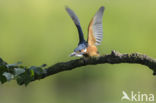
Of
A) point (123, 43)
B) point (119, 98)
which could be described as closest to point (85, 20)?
point (123, 43)

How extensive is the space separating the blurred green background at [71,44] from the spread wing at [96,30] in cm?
253

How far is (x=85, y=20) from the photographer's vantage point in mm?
5887

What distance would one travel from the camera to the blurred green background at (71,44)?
191 inches

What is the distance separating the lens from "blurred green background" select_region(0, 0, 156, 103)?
15.9 feet

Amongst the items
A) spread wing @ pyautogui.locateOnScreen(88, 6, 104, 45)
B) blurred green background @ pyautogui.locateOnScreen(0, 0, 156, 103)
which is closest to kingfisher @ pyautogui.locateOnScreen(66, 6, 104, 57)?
spread wing @ pyautogui.locateOnScreen(88, 6, 104, 45)

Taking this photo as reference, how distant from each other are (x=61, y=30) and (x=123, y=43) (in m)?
0.78

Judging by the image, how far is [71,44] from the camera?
5.36 m

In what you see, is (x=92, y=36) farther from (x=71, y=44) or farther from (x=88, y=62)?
Answer: (x=71, y=44)

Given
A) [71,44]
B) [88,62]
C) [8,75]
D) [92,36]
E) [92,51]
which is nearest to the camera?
[8,75]

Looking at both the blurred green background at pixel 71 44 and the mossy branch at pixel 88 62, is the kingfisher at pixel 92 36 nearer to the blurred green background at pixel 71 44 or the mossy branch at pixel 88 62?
the mossy branch at pixel 88 62

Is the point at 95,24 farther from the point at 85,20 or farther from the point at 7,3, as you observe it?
the point at 7,3

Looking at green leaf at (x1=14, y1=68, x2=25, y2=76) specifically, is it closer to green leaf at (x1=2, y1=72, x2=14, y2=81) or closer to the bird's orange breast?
green leaf at (x1=2, y1=72, x2=14, y2=81)

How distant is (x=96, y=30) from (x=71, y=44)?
132 inches

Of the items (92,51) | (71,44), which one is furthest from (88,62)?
(71,44)
